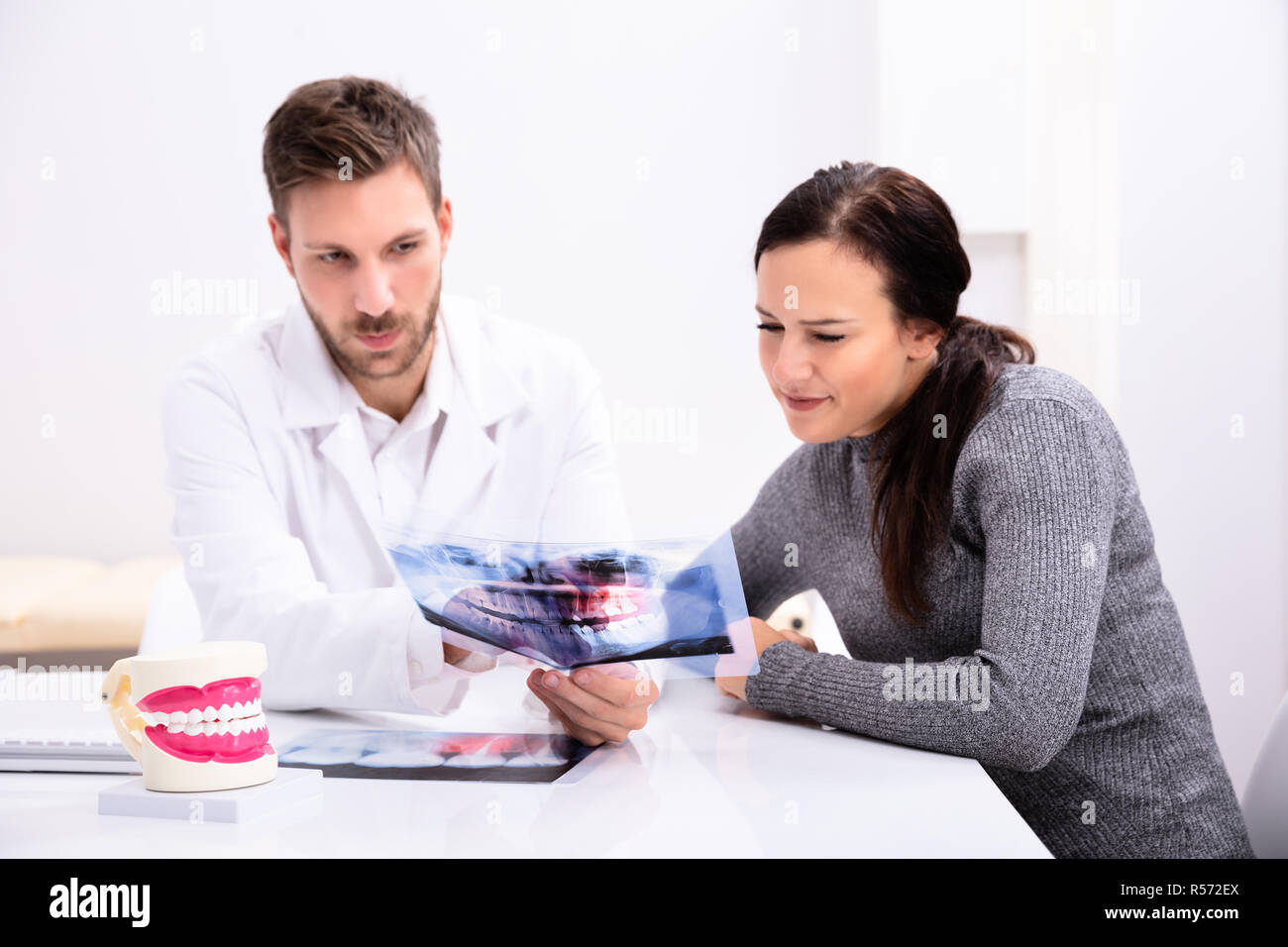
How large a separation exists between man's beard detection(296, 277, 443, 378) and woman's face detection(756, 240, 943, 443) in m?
0.66

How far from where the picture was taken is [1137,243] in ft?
8.52

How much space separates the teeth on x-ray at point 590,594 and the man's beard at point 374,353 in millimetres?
808

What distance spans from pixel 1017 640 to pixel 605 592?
426 millimetres

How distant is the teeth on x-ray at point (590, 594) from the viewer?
0.93 m

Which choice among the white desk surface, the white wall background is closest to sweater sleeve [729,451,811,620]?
the white desk surface

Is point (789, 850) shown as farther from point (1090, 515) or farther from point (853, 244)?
point (853, 244)

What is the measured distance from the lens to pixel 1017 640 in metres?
1.07

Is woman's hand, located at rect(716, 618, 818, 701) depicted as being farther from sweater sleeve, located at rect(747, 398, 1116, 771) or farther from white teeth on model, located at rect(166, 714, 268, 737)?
white teeth on model, located at rect(166, 714, 268, 737)

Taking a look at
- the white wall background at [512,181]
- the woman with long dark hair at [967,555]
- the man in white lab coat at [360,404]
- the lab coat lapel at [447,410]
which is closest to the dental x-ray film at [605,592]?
the woman with long dark hair at [967,555]

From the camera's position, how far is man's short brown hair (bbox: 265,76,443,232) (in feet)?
5.47

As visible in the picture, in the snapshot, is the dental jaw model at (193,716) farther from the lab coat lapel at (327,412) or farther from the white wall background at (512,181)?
the white wall background at (512,181)

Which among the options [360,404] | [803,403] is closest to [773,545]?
[803,403]

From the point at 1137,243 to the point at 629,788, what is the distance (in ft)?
7.27
